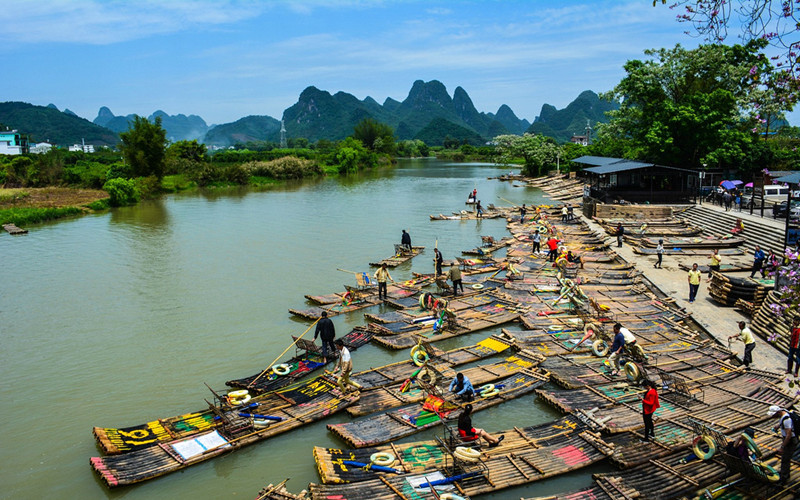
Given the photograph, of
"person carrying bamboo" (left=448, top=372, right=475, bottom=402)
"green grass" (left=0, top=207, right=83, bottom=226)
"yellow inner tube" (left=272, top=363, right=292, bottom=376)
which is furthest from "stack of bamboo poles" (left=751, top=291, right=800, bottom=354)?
"green grass" (left=0, top=207, right=83, bottom=226)

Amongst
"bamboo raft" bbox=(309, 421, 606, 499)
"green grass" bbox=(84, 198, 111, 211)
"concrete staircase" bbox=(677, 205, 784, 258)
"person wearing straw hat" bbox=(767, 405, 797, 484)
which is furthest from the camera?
"green grass" bbox=(84, 198, 111, 211)

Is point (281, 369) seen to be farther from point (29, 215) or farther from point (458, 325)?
point (29, 215)

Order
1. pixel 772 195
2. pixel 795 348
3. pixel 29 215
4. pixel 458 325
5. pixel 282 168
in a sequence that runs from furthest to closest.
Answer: pixel 282 168, pixel 29 215, pixel 772 195, pixel 458 325, pixel 795 348

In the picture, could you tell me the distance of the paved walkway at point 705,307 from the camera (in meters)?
13.3

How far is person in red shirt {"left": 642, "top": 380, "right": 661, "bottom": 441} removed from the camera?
9.69 m

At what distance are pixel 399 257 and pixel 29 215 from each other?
31.5 m

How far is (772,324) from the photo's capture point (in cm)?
1424

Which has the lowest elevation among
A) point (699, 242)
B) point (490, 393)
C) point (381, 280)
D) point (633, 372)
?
point (490, 393)

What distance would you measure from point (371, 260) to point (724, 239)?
1756 centimetres

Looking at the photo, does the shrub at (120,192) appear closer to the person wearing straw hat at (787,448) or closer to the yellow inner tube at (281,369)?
the yellow inner tube at (281,369)

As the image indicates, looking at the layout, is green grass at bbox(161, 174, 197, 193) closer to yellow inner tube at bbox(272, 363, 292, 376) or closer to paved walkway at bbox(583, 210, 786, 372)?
paved walkway at bbox(583, 210, 786, 372)

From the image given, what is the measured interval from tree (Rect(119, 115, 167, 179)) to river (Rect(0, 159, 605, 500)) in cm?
1960

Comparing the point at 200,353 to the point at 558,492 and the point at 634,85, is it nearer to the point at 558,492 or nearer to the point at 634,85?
the point at 558,492

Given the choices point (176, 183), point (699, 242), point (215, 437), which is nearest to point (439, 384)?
point (215, 437)
